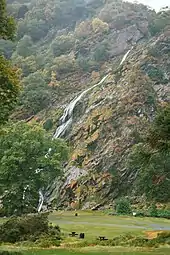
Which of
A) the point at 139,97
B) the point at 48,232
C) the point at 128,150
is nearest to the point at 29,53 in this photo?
the point at 139,97

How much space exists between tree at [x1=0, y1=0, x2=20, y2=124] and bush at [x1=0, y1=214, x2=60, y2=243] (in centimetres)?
1116

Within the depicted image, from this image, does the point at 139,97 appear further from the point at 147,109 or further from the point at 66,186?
the point at 66,186

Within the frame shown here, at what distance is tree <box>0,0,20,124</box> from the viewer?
19109 millimetres

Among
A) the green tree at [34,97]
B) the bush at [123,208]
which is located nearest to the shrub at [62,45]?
the green tree at [34,97]

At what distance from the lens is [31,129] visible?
4616cm

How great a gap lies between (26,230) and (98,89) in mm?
52244

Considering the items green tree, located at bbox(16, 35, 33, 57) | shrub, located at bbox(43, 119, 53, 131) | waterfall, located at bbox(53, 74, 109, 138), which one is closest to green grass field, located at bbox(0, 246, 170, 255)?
waterfall, located at bbox(53, 74, 109, 138)

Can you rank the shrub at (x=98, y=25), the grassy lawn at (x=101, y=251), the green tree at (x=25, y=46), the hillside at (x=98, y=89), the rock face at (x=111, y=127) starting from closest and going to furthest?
1. the grassy lawn at (x=101, y=251)
2. the rock face at (x=111, y=127)
3. the hillside at (x=98, y=89)
4. the shrub at (x=98, y=25)
5. the green tree at (x=25, y=46)

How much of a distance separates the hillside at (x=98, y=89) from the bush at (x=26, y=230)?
23.7 meters

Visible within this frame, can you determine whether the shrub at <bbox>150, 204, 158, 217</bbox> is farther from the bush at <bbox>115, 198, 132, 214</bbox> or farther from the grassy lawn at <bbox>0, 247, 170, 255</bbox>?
the grassy lawn at <bbox>0, 247, 170, 255</bbox>

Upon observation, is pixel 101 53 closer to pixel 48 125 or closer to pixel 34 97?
pixel 34 97

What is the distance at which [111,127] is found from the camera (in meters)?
65.6

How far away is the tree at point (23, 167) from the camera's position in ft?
142

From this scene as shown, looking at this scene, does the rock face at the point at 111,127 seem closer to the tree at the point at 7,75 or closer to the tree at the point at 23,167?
the tree at the point at 23,167
